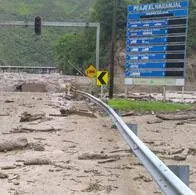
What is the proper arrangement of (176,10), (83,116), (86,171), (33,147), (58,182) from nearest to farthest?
(58,182) < (86,171) < (33,147) < (83,116) < (176,10)

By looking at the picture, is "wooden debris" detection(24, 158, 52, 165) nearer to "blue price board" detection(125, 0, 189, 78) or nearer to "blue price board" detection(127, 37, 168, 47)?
"blue price board" detection(125, 0, 189, 78)

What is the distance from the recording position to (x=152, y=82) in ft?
106

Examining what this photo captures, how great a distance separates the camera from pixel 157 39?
32.3 metres

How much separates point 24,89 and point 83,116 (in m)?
34.4

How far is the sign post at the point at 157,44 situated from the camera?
31.6 m

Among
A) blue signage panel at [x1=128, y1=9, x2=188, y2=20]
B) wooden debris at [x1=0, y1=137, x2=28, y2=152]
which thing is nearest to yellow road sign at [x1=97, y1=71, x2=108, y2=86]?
blue signage panel at [x1=128, y1=9, x2=188, y2=20]

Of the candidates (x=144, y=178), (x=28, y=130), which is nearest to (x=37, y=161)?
(x=144, y=178)

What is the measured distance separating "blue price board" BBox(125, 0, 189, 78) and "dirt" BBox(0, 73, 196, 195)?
14.2 metres

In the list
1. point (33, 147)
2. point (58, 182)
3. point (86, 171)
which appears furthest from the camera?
point (33, 147)

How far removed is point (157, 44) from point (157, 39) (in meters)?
0.27

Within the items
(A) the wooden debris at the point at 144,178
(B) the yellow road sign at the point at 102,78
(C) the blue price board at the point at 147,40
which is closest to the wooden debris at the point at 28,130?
(A) the wooden debris at the point at 144,178

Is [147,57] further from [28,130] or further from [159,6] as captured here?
[28,130]

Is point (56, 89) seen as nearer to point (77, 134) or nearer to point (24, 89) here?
point (24, 89)

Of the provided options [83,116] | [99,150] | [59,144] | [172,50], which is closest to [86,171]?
[99,150]
